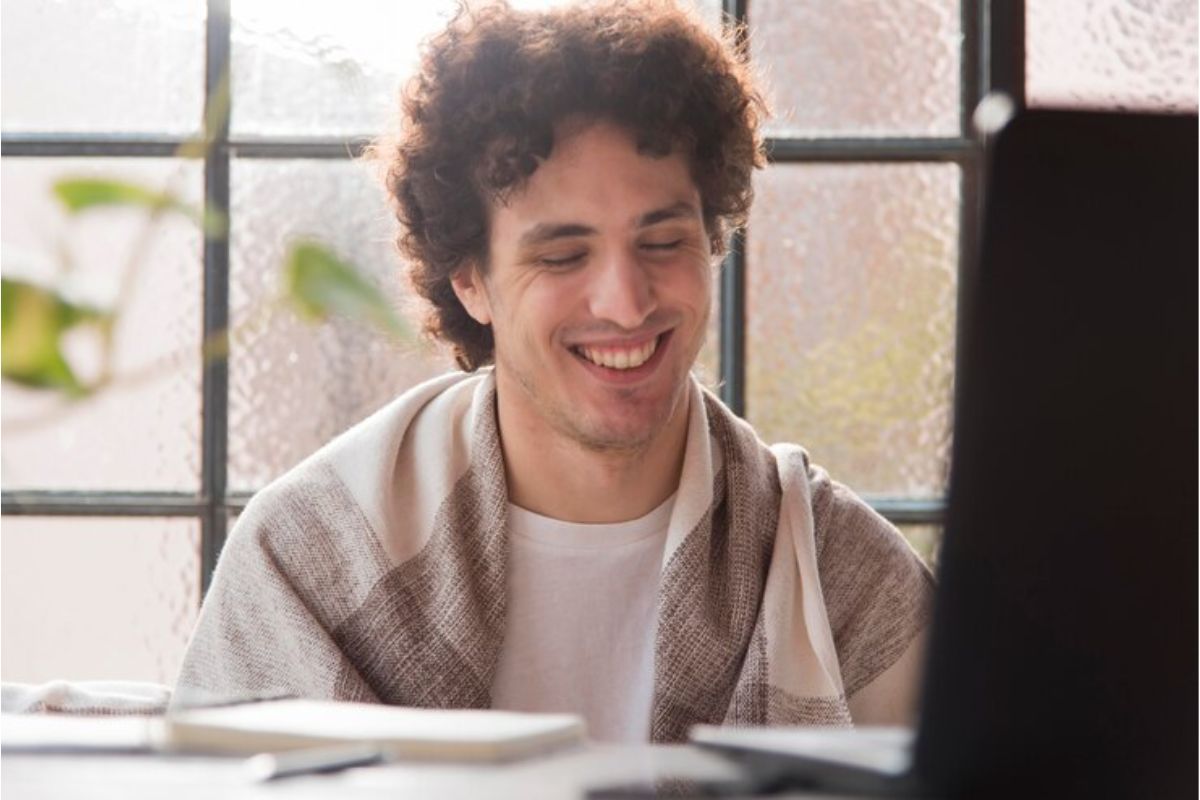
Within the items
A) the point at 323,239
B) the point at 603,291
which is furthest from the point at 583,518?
the point at 323,239

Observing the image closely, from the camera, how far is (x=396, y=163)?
7.77 ft

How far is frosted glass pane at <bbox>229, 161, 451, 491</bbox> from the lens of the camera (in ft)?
8.87

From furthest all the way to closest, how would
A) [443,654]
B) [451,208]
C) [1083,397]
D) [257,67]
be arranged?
[257,67], [451,208], [443,654], [1083,397]

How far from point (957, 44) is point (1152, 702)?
2.04 metres

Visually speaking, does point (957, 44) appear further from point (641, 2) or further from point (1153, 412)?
point (1153, 412)

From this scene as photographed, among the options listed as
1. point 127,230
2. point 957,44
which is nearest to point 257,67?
point 127,230

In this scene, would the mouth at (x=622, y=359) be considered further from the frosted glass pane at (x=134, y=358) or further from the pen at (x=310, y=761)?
the pen at (x=310, y=761)

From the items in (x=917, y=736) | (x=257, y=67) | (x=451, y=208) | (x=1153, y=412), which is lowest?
(x=917, y=736)

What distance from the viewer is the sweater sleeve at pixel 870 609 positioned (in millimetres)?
2053

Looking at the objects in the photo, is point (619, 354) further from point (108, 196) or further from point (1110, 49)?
point (108, 196)

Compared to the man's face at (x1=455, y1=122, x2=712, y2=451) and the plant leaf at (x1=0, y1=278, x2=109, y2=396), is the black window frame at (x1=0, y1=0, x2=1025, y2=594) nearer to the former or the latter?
the man's face at (x1=455, y1=122, x2=712, y2=451)

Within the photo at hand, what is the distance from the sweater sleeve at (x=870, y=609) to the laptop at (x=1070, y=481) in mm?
1256

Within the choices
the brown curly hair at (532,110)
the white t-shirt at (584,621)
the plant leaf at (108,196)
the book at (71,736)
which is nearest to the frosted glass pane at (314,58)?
the brown curly hair at (532,110)

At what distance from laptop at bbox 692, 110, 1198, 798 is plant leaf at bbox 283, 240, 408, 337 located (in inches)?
13.7
